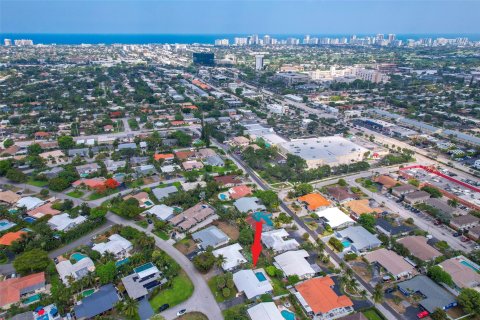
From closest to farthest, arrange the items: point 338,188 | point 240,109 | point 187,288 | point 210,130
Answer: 1. point 187,288
2. point 338,188
3. point 210,130
4. point 240,109

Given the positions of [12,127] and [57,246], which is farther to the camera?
[12,127]

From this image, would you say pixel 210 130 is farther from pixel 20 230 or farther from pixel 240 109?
pixel 20 230

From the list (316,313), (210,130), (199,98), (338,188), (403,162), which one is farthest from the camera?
(199,98)

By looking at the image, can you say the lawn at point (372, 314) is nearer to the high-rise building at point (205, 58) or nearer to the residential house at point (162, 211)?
the residential house at point (162, 211)

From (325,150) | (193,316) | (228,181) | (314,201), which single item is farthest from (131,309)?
(325,150)

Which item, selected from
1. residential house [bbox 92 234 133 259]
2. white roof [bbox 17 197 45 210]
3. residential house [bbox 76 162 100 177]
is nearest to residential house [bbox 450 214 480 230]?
residential house [bbox 92 234 133 259]

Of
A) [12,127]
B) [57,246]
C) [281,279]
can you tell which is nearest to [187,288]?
[281,279]

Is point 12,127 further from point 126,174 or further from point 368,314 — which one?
point 368,314

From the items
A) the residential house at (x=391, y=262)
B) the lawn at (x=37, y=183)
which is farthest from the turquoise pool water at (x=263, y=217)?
the lawn at (x=37, y=183)
